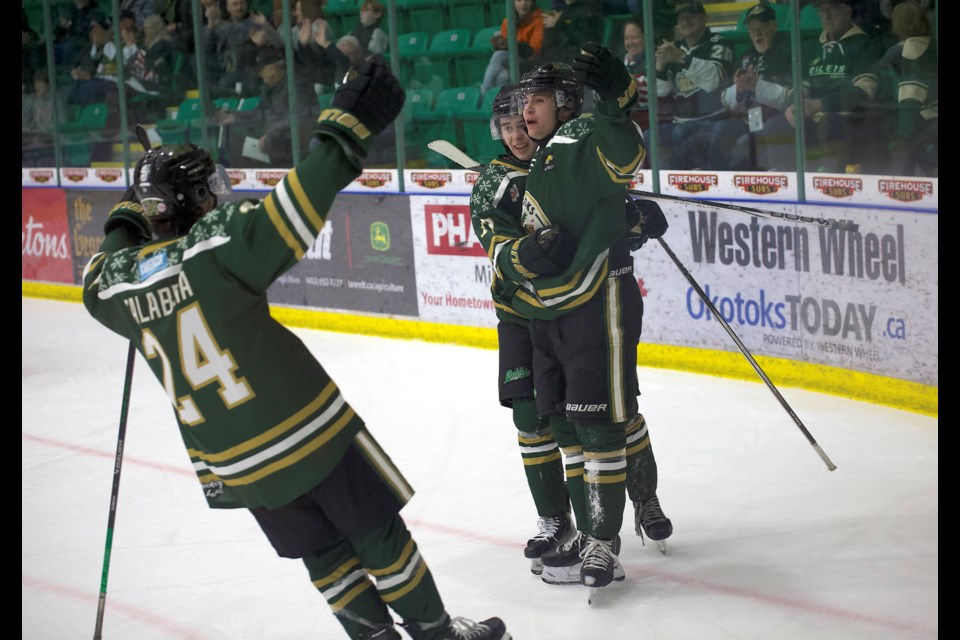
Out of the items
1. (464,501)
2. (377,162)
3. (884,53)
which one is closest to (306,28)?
(377,162)

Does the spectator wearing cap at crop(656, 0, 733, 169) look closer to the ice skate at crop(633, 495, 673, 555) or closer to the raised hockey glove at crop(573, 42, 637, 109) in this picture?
the ice skate at crop(633, 495, 673, 555)

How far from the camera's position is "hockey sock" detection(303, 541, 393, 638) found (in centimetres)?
242

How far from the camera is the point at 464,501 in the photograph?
396 cm

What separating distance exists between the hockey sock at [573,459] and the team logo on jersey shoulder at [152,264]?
52.2 inches

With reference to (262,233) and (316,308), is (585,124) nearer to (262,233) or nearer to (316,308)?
(262,233)

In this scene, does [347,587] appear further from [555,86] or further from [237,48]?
[237,48]

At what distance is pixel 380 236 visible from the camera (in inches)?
270

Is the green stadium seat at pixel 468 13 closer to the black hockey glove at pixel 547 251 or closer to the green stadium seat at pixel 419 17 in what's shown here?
the green stadium seat at pixel 419 17

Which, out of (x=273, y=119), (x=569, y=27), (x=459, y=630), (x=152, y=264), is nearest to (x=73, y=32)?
(x=273, y=119)

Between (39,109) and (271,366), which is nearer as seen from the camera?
(271,366)

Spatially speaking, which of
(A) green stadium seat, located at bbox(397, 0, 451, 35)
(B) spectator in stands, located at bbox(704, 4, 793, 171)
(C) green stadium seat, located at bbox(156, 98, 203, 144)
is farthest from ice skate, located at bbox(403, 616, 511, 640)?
(C) green stadium seat, located at bbox(156, 98, 203, 144)

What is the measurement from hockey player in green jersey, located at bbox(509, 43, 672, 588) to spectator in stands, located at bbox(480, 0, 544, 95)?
10.3 ft

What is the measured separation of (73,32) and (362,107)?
7.60 meters

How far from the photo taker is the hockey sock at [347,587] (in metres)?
2.42
